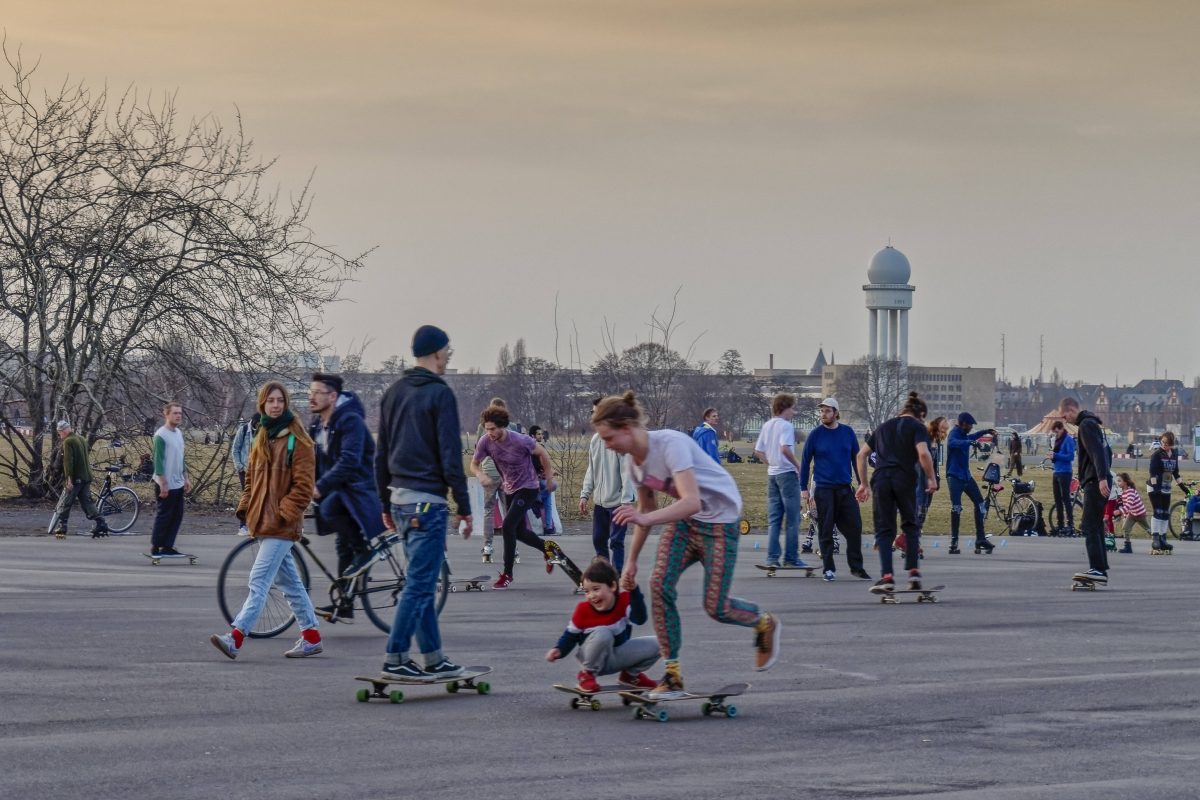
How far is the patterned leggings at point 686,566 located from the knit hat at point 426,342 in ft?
5.49

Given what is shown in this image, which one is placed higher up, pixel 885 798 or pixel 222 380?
pixel 222 380

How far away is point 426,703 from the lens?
9023 millimetres

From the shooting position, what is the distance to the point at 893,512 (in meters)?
15.8

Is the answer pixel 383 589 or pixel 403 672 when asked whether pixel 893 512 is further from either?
pixel 403 672

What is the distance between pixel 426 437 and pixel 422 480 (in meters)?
0.24

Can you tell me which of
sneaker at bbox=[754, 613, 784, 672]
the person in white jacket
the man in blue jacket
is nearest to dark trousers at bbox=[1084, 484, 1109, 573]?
the person in white jacket

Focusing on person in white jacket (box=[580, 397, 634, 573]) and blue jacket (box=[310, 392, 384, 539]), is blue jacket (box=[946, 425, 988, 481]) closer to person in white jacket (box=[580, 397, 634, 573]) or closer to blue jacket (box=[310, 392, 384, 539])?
person in white jacket (box=[580, 397, 634, 573])

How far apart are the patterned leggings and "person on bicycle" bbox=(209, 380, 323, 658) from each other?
301 cm

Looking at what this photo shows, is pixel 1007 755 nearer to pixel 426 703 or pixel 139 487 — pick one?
pixel 426 703

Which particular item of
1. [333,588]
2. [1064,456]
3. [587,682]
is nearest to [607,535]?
[333,588]

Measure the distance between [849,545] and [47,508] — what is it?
16.1 meters

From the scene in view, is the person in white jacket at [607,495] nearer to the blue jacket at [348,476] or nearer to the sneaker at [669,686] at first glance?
the blue jacket at [348,476]

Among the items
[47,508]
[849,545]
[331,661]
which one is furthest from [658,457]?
[47,508]

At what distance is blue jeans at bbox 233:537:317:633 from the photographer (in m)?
10.7
